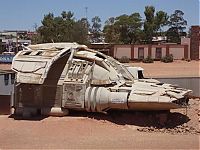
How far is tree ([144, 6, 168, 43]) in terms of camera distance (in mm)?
90625

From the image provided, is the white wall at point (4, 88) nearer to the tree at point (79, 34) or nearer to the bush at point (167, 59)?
the bush at point (167, 59)

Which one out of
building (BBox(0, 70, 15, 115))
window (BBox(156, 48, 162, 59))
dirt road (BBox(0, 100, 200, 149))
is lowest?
dirt road (BBox(0, 100, 200, 149))

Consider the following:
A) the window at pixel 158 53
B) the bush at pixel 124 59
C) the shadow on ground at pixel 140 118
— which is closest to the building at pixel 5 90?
the shadow on ground at pixel 140 118

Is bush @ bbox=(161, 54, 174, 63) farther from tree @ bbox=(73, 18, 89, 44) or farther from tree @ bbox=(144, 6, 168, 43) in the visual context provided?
tree @ bbox=(144, 6, 168, 43)

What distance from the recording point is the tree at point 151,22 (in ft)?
297

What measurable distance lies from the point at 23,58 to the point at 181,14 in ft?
349

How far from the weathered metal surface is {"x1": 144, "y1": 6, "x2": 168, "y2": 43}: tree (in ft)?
235

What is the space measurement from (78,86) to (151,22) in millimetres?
74592

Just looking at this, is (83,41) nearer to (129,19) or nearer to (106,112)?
(129,19)

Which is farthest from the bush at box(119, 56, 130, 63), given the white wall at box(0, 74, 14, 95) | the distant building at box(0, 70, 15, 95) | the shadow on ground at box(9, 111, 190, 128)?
the shadow on ground at box(9, 111, 190, 128)

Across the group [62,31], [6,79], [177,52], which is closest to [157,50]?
[177,52]

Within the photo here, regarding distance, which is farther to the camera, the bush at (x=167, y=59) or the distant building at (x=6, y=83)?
the bush at (x=167, y=59)

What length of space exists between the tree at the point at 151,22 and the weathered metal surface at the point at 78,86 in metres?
71.5

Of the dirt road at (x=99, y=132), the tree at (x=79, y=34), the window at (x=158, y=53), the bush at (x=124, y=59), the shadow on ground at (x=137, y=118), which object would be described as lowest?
the dirt road at (x=99, y=132)
